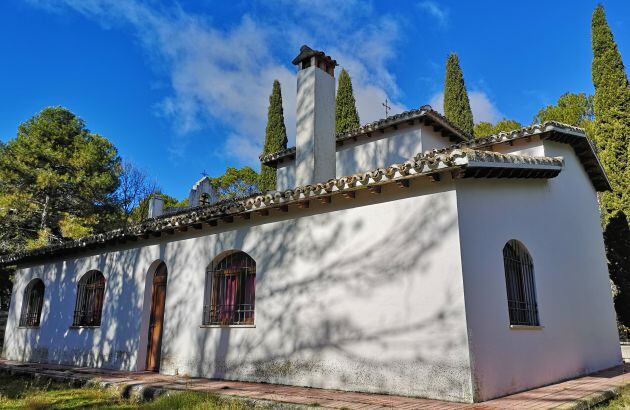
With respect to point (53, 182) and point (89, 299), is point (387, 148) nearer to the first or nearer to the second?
point (89, 299)

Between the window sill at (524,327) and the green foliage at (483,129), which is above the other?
the green foliage at (483,129)

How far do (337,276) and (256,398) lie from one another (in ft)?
7.58

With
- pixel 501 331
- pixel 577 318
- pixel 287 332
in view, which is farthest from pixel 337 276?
pixel 577 318

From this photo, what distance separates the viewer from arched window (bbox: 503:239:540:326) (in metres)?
7.49

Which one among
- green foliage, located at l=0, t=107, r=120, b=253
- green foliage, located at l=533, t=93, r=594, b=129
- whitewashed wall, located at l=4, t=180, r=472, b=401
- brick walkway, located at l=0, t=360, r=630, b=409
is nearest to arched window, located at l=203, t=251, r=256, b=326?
whitewashed wall, located at l=4, t=180, r=472, b=401

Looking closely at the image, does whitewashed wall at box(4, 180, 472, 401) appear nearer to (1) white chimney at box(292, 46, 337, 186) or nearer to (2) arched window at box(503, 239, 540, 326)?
(1) white chimney at box(292, 46, 337, 186)

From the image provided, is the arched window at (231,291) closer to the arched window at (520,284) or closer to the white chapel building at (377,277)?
the white chapel building at (377,277)

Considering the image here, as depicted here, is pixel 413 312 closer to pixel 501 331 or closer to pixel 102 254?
pixel 501 331

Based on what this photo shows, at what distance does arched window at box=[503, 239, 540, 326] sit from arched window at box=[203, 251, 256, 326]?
467cm

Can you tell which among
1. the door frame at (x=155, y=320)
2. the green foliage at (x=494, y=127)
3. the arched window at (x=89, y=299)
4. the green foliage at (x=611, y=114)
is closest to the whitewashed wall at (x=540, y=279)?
the green foliage at (x=611, y=114)

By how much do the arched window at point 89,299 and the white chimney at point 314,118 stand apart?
6.45 meters

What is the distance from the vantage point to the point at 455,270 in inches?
253

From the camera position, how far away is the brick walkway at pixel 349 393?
5700 mm

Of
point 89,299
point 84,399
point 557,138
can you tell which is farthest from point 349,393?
point 89,299
